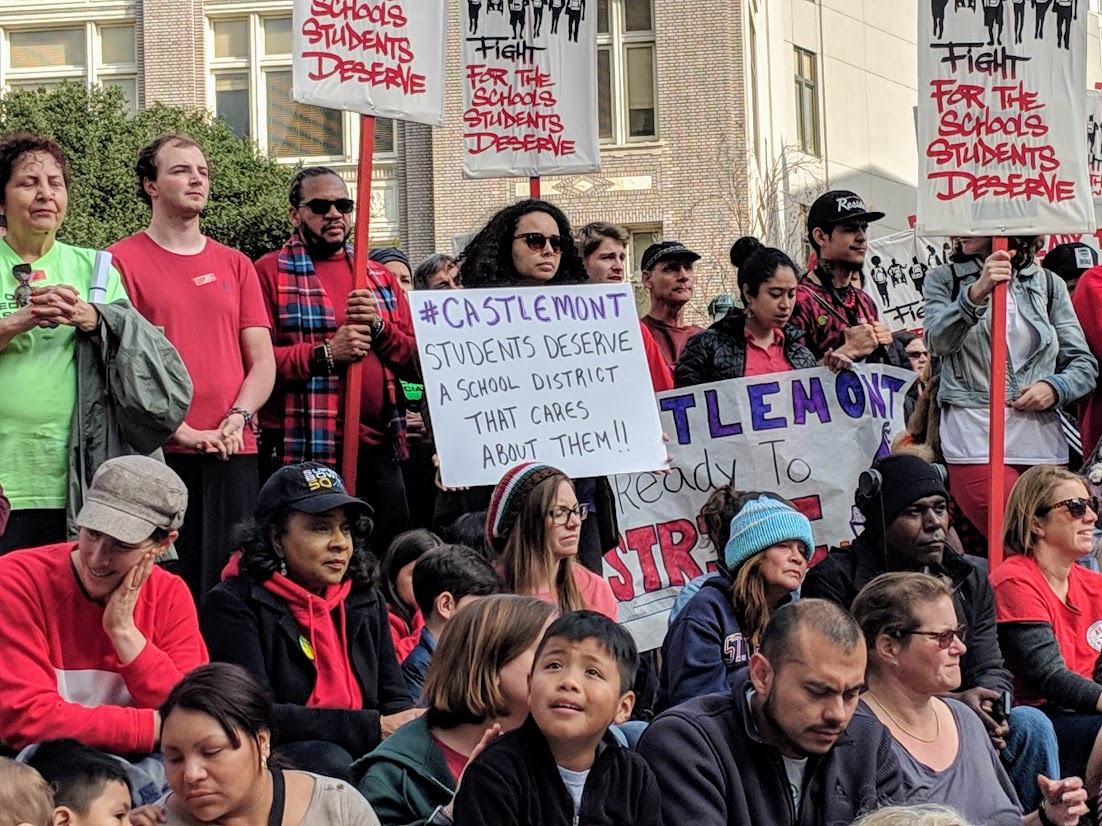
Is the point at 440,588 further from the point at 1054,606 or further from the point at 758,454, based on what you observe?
the point at 758,454

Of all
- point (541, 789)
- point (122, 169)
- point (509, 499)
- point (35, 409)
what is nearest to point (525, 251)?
point (509, 499)

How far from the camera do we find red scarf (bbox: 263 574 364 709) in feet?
19.5

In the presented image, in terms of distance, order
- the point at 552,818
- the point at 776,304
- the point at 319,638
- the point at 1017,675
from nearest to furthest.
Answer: the point at 552,818
the point at 319,638
the point at 1017,675
the point at 776,304

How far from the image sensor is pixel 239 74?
33.5m

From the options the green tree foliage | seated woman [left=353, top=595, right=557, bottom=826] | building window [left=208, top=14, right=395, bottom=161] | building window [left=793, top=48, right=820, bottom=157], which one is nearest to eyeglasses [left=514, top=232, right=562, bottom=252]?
seated woman [left=353, top=595, right=557, bottom=826]

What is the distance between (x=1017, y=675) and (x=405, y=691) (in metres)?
2.42

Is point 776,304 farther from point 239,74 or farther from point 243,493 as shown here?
point 239,74

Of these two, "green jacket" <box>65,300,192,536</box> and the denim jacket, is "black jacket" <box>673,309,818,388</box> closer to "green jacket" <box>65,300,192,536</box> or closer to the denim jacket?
the denim jacket

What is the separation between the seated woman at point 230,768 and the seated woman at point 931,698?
177cm

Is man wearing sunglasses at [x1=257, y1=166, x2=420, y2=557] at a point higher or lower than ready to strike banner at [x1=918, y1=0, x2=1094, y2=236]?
lower

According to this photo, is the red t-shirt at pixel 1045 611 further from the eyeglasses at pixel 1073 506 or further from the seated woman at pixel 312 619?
the seated woman at pixel 312 619

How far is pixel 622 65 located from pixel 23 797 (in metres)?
28.0

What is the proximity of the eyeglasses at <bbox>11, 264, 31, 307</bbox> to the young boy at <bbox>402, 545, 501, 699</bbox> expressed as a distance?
1.61 meters

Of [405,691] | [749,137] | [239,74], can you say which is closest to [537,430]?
[405,691]
